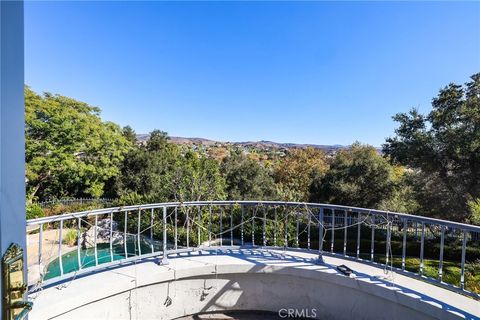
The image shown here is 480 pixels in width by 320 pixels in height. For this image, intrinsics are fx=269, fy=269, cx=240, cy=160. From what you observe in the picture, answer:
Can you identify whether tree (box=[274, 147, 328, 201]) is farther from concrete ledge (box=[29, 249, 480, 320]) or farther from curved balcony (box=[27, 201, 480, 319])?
concrete ledge (box=[29, 249, 480, 320])

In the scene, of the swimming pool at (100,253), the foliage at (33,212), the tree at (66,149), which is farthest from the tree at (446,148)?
the foliage at (33,212)

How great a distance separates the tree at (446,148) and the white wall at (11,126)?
42.3ft

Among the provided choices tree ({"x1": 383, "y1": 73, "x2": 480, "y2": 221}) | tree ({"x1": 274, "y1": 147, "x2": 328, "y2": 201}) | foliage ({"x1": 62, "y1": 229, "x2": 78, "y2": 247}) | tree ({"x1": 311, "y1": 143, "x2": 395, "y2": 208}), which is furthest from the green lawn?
tree ({"x1": 274, "y1": 147, "x2": 328, "y2": 201})

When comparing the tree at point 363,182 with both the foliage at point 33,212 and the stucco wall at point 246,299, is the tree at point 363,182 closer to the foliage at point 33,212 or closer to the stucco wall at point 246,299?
the stucco wall at point 246,299

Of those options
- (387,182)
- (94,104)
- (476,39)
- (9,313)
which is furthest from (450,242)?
(94,104)

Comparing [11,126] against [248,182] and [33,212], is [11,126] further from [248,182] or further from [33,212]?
[248,182]

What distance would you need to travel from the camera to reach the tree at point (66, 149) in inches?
501

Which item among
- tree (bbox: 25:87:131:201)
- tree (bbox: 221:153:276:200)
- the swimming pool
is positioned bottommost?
the swimming pool

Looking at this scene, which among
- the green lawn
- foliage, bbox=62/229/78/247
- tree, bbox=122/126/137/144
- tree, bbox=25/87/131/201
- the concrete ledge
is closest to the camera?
the concrete ledge

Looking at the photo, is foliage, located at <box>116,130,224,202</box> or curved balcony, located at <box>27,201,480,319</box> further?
foliage, located at <box>116,130,224,202</box>

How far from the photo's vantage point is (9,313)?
69 centimetres

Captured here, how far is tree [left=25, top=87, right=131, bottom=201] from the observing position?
12.7 metres

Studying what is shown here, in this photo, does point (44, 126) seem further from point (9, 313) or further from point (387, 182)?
point (387, 182)

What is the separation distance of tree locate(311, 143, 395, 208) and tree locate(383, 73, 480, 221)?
2493 mm
